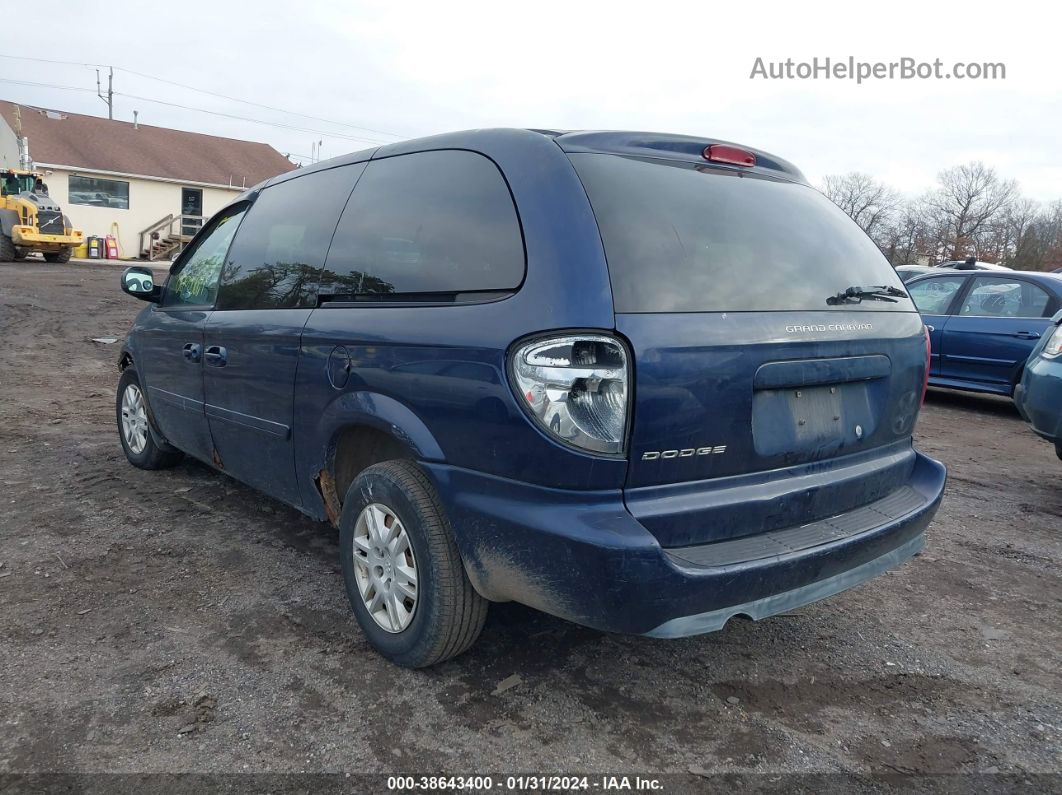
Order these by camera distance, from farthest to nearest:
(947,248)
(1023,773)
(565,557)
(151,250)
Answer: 1. (947,248)
2. (151,250)
3. (1023,773)
4. (565,557)

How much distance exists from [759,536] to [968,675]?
1.16 metres

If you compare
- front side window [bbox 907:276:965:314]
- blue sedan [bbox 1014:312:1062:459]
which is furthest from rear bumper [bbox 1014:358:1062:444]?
front side window [bbox 907:276:965:314]

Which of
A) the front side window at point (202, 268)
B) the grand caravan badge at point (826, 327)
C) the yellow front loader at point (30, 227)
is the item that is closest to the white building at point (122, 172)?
the yellow front loader at point (30, 227)

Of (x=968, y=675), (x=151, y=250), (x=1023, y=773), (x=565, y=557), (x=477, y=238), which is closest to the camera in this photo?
(x=565, y=557)

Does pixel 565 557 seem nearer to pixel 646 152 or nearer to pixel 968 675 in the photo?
pixel 646 152

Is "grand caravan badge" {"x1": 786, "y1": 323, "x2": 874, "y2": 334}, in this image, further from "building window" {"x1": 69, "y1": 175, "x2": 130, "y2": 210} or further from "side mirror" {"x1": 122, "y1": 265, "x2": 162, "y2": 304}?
"building window" {"x1": 69, "y1": 175, "x2": 130, "y2": 210}

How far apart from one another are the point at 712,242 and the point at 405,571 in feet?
4.79

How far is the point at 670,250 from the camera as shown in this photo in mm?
2340

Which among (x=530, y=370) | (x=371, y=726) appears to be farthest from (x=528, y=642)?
(x=530, y=370)

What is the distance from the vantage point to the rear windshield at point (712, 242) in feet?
7.44

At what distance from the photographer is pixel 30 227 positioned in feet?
71.9

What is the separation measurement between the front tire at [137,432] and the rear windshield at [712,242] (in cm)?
349

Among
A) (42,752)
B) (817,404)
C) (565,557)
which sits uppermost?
(817,404)

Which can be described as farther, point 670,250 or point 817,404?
point 817,404
